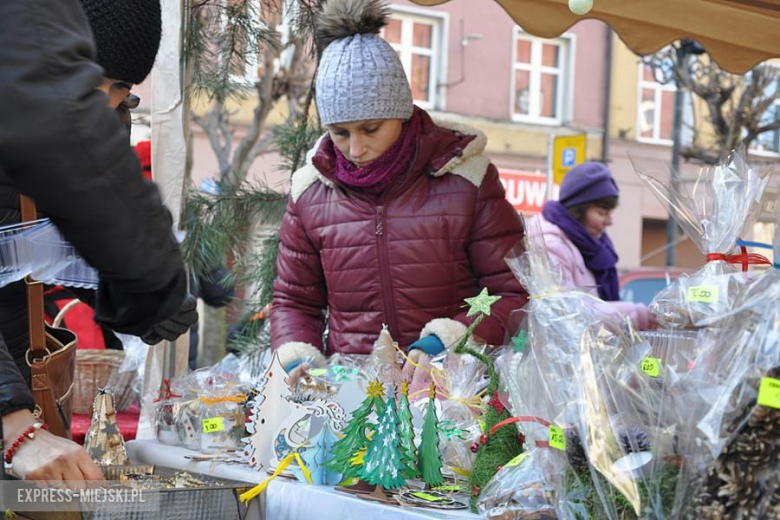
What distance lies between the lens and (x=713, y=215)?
1.80 metres

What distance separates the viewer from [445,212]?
9.09 feet

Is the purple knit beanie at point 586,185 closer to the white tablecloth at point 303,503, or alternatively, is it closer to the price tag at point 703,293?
the white tablecloth at point 303,503

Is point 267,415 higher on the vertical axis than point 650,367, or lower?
lower

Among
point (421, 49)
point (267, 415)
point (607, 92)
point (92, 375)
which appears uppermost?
point (421, 49)

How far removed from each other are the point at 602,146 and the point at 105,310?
15.7 metres

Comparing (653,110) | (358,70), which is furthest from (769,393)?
(653,110)

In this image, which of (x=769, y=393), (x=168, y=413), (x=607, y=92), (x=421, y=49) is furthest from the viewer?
(x=607, y=92)

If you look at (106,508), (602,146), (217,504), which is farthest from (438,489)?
(602,146)

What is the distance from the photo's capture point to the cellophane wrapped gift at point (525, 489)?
1498 millimetres

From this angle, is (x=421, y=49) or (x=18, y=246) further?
(x=421, y=49)

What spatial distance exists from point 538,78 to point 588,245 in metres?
12.3

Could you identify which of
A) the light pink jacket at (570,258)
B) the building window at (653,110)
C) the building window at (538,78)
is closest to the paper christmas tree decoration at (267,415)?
the light pink jacket at (570,258)

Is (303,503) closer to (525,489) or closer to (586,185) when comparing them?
(525,489)

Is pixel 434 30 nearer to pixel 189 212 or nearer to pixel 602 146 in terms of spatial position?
pixel 602 146
